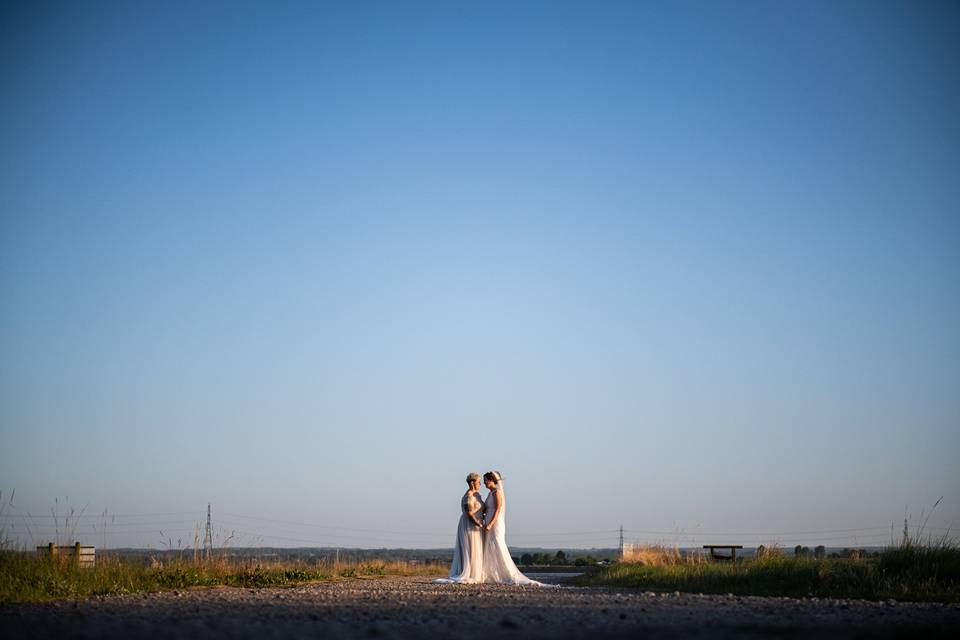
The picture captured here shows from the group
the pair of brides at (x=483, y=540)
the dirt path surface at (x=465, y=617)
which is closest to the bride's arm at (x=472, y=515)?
the pair of brides at (x=483, y=540)

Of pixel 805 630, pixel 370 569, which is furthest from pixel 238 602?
pixel 370 569

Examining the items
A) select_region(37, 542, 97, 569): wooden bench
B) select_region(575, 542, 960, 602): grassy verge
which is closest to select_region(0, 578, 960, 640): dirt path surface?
select_region(575, 542, 960, 602): grassy verge

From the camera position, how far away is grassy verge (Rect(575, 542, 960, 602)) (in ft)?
52.3

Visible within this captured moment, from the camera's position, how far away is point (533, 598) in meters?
14.5

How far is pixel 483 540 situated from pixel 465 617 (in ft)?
40.9

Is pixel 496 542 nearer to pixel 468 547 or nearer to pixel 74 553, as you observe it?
pixel 468 547

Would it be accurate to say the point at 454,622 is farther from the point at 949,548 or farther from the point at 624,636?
the point at 949,548

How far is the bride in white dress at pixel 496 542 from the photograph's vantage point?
22.6 m

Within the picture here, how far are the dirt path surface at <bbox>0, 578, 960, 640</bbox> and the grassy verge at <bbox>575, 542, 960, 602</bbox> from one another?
2.75 meters

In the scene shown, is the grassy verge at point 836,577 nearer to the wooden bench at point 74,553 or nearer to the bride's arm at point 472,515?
the bride's arm at point 472,515

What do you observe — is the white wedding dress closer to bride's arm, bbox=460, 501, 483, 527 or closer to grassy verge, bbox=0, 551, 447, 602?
bride's arm, bbox=460, 501, 483, 527

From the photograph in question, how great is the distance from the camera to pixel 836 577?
17391 mm

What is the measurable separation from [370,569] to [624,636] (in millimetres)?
22901

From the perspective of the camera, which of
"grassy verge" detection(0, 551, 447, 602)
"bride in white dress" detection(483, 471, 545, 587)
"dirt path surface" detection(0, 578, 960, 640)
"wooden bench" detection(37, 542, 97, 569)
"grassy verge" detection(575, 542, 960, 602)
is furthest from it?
"bride in white dress" detection(483, 471, 545, 587)
